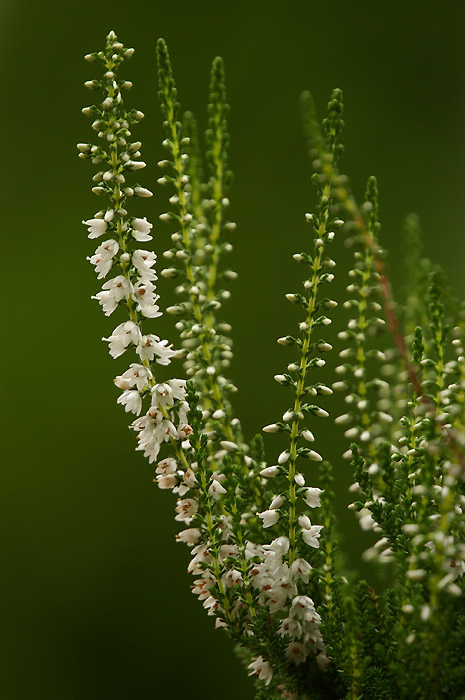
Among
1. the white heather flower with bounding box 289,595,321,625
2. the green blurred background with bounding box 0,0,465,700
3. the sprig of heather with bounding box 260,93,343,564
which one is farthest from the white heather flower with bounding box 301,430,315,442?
the green blurred background with bounding box 0,0,465,700

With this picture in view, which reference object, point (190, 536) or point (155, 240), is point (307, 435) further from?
point (155, 240)

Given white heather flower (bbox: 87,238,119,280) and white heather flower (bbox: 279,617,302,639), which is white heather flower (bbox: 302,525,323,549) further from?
white heather flower (bbox: 87,238,119,280)

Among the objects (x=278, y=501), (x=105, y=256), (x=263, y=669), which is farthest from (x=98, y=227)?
(x=263, y=669)

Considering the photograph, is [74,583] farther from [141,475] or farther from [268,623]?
[268,623]

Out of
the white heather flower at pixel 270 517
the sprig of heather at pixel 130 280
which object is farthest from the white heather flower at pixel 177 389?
the white heather flower at pixel 270 517

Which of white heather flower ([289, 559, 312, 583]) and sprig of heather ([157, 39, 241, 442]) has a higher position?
sprig of heather ([157, 39, 241, 442])
